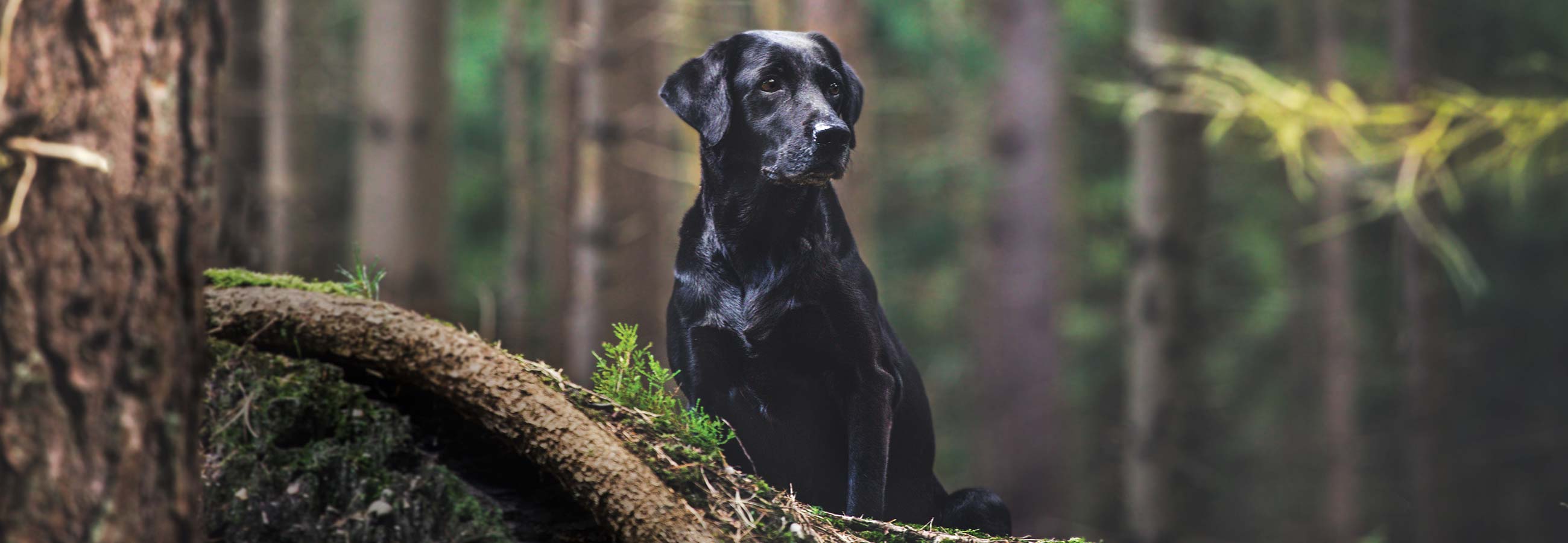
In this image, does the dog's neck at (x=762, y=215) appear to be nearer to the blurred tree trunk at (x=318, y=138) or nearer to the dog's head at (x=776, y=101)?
the dog's head at (x=776, y=101)

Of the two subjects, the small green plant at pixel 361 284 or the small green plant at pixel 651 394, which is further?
the small green plant at pixel 361 284

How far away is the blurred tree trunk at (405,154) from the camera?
25.9ft

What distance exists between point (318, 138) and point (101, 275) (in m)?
18.9

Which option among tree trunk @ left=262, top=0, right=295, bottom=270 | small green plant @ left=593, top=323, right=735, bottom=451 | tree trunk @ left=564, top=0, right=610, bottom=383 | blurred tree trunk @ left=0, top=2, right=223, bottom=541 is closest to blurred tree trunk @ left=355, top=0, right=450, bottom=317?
tree trunk @ left=564, top=0, right=610, bottom=383

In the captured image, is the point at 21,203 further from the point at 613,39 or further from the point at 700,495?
the point at 613,39

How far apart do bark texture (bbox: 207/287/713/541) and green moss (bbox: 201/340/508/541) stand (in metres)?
0.11

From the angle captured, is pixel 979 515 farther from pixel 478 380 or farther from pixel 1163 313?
pixel 1163 313

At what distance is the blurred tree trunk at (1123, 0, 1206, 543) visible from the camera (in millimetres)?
8453

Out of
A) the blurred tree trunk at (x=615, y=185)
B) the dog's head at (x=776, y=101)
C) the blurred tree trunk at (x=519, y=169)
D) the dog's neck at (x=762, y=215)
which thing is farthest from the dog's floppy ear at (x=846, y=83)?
the blurred tree trunk at (x=519, y=169)

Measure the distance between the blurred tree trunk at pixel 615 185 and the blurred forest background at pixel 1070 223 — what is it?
0.03 m

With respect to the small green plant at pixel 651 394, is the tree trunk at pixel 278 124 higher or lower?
higher

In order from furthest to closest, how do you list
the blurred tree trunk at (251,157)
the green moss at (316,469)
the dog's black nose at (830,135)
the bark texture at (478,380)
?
the blurred tree trunk at (251,157) → the green moss at (316,469) → the bark texture at (478,380) → the dog's black nose at (830,135)

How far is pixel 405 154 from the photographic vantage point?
794 centimetres

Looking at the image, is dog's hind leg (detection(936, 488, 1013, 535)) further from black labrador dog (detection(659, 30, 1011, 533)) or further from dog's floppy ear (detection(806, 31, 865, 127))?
dog's floppy ear (detection(806, 31, 865, 127))
